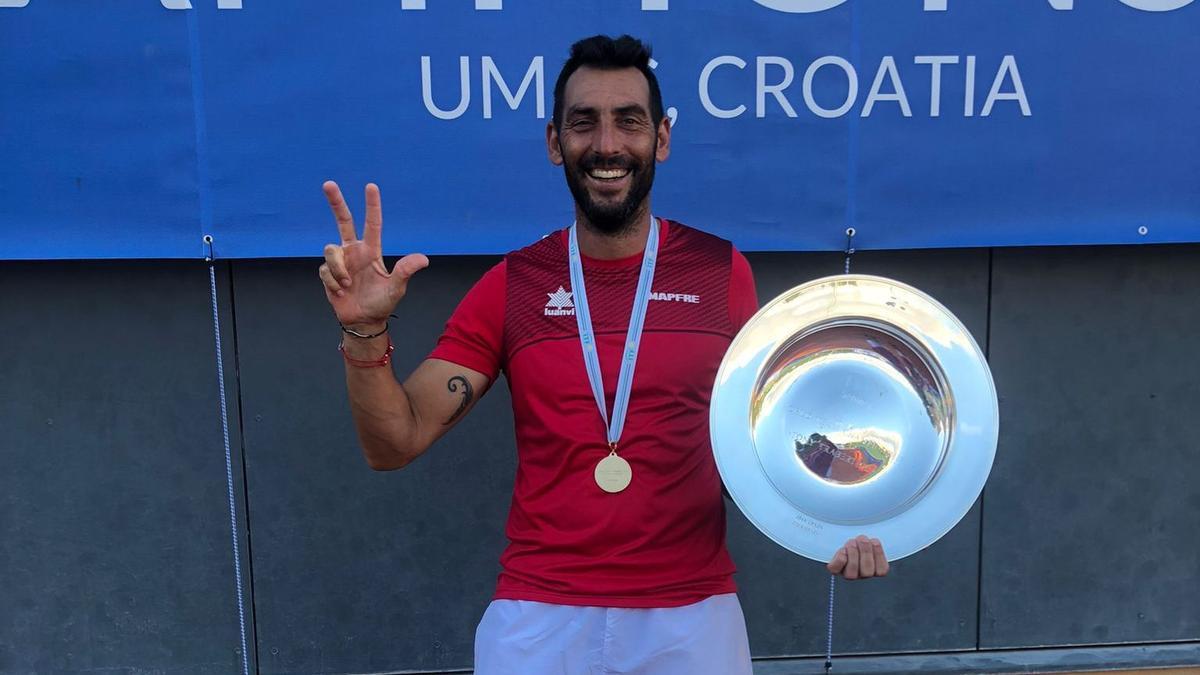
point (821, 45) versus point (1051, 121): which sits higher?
point (821, 45)

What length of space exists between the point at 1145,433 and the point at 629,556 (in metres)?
2.31

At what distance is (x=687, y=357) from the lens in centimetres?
193

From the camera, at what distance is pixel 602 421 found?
6.21ft

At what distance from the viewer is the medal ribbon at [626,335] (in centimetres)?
189

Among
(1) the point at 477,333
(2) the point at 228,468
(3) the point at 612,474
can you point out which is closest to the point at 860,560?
(3) the point at 612,474

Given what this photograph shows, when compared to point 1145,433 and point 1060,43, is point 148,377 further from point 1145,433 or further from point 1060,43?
point 1145,433

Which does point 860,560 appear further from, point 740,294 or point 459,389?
point 459,389

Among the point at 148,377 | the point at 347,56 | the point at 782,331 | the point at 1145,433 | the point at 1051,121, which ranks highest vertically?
the point at 347,56

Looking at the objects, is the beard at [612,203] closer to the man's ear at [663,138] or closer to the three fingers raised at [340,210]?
the man's ear at [663,138]

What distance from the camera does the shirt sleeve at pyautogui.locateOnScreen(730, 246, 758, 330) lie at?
202 cm

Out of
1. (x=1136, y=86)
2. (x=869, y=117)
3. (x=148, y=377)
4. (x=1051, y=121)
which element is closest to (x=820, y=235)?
(x=869, y=117)

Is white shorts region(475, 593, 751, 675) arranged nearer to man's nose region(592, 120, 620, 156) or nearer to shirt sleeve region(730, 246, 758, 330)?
shirt sleeve region(730, 246, 758, 330)

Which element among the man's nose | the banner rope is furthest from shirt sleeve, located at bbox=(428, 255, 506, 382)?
the banner rope

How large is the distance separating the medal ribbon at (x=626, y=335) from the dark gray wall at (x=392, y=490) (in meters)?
1.17
